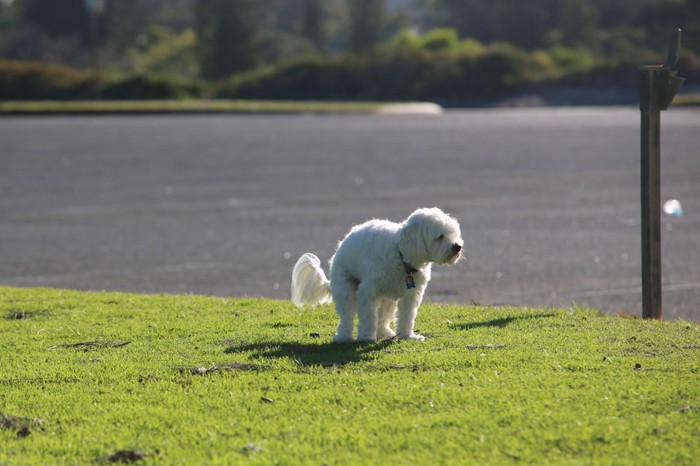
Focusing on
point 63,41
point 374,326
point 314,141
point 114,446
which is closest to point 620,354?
point 374,326

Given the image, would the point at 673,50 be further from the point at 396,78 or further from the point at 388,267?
the point at 396,78

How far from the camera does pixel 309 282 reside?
8641 millimetres

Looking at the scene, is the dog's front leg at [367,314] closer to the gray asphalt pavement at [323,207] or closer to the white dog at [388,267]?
the white dog at [388,267]

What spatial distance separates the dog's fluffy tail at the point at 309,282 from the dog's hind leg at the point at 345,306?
0.42 m

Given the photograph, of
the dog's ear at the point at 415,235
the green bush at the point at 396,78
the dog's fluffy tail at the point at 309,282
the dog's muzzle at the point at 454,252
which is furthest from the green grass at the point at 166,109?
the dog's muzzle at the point at 454,252

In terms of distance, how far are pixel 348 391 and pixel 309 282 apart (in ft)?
7.31

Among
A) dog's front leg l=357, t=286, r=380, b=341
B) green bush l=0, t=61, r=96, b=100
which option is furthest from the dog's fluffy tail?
green bush l=0, t=61, r=96, b=100

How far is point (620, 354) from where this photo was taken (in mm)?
7395

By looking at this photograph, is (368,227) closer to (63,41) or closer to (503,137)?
(503,137)

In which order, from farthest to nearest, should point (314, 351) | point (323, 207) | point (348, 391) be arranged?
1. point (323, 207)
2. point (314, 351)
3. point (348, 391)

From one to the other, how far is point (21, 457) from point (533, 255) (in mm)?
9114

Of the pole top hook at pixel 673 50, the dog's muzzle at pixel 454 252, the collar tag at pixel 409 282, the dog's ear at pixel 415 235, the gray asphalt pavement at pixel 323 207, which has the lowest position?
the gray asphalt pavement at pixel 323 207

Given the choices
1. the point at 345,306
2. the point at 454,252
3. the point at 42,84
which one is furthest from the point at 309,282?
the point at 42,84

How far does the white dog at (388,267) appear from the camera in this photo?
25.3 feet
